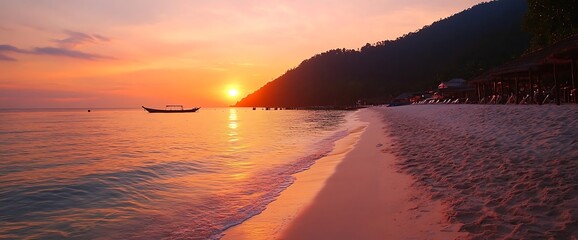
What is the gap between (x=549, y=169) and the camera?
573cm

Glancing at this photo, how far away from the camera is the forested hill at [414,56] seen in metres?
118

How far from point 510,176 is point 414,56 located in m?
156

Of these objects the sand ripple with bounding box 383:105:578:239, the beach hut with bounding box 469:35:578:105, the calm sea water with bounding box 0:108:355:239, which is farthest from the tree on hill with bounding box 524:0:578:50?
the calm sea water with bounding box 0:108:355:239

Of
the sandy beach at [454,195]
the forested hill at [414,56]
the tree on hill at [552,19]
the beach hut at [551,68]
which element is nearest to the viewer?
the sandy beach at [454,195]

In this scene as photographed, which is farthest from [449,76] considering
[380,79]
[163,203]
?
[163,203]

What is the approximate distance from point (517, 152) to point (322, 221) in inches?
177

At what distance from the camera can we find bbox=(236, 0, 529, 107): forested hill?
388ft

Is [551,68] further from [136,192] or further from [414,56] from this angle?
[414,56]

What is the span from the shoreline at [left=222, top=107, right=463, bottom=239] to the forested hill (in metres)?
109

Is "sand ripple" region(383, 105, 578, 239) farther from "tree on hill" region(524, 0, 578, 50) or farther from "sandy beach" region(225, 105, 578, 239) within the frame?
"tree on hill" region(524, 0, 578, 50)

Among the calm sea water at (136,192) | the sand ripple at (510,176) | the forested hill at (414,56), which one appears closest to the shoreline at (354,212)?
the sand ripple at (510,176)

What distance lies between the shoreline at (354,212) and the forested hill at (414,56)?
109 meters

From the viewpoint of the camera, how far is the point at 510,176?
588 centimetres

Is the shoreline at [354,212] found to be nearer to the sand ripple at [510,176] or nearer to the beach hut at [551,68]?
the sand ripple at [510,176]
